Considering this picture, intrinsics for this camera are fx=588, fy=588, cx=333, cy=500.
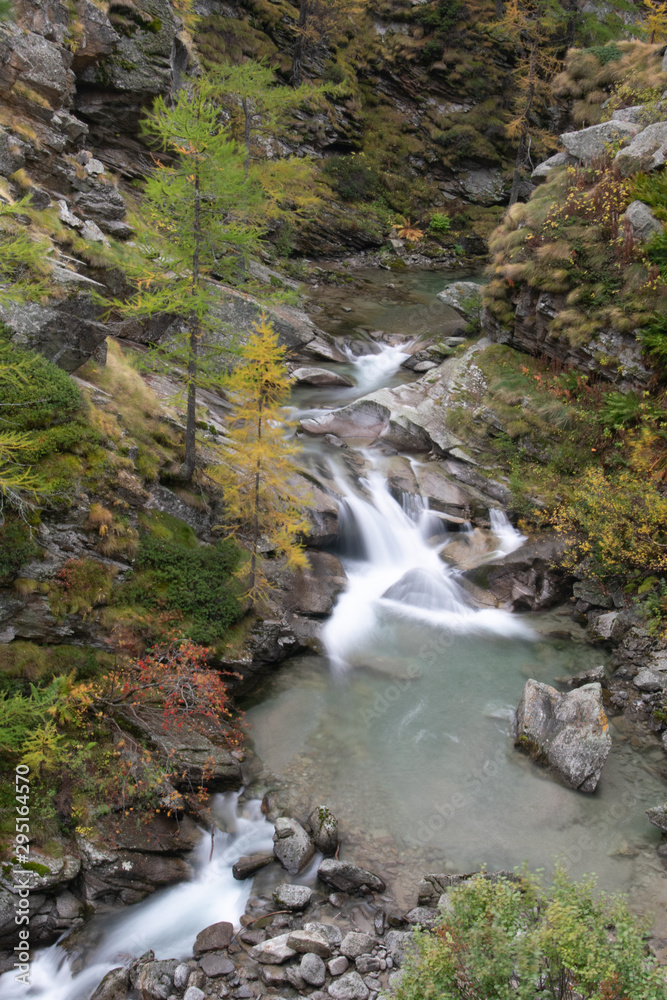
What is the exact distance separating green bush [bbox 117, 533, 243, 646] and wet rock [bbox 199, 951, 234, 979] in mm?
4979

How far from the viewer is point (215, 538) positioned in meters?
13.5

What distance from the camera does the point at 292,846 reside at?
9.42 meters

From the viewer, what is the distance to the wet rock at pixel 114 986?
24.8 ft

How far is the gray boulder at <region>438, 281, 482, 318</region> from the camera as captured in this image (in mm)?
24562

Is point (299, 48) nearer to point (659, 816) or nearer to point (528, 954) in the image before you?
point (659, 816)

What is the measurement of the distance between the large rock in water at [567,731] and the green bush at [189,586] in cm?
624

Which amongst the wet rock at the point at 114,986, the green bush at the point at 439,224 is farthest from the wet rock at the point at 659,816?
the green bush at the point at 439,224

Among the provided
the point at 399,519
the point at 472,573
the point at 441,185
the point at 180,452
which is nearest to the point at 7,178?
the point at 180,452

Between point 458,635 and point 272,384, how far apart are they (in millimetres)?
7796

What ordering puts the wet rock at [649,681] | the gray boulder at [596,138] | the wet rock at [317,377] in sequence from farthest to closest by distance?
the wet rock at [317,377]
the gray boulder at [596,138]
the wet rock at [649,681]

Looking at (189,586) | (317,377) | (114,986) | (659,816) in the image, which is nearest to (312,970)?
(114,986)

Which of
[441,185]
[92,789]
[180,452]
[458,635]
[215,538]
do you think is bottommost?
[458,635]

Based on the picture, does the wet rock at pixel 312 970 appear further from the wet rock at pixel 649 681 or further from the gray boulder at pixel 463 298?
the gray boulder at pixel 463 298

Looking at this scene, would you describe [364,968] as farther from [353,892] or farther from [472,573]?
[472,573]
